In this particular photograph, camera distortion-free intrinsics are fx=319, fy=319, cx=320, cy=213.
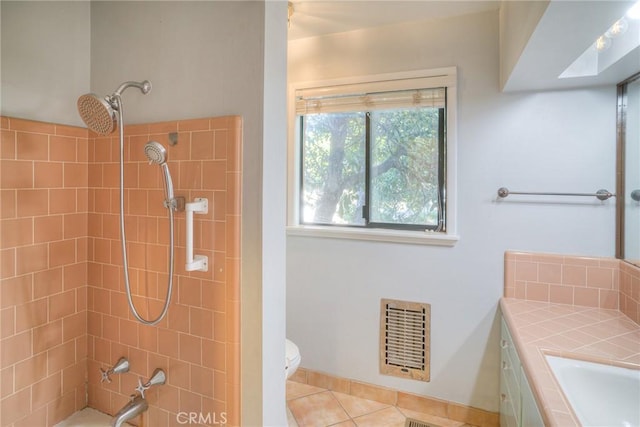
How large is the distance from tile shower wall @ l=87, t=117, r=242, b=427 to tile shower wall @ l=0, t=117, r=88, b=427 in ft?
0.20

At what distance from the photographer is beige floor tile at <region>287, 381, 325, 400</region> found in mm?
2263

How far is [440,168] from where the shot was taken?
2.11 m

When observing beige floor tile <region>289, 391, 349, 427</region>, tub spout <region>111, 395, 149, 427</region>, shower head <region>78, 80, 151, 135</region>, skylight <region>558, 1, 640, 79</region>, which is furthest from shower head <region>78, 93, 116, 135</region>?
beige floor tile <region>289, 391, 349, 427</region>

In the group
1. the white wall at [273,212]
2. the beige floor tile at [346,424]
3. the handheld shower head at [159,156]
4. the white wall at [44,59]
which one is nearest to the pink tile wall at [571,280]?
the beige floor tile at [346,424]

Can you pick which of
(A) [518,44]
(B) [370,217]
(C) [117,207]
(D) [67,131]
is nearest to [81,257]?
(C) [117,207]

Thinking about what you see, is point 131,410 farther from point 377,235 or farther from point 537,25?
point 537,25

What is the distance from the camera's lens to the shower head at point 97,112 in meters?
1.13

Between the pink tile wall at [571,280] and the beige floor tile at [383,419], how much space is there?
1040mm

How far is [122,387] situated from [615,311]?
99.1 inches

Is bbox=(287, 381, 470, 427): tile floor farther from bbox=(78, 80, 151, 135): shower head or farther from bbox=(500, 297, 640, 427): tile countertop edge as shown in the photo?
bbox=(78, 80, 151, 135): shower head

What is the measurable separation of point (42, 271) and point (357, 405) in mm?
1958

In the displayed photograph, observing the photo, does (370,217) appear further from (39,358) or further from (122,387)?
(39,358)

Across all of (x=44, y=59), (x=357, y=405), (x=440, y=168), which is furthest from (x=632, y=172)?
(x=44, y=59)

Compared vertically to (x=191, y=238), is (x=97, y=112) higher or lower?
higher
